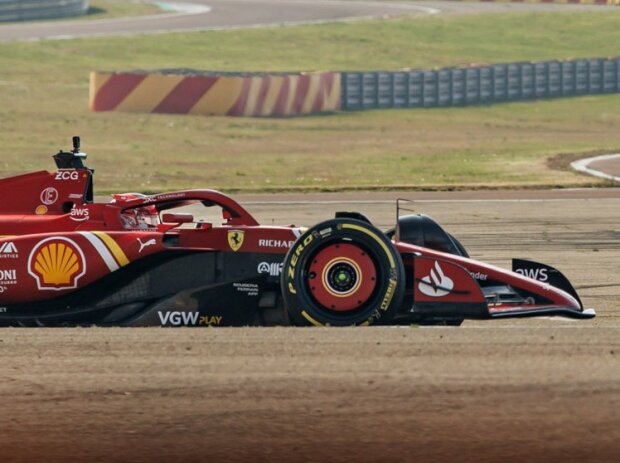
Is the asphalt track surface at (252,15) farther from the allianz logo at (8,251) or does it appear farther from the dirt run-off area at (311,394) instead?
the dirt run-off area at (311,394)

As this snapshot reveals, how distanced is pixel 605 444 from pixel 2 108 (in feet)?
98.7

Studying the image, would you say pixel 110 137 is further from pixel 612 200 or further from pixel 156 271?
pixel 156 271

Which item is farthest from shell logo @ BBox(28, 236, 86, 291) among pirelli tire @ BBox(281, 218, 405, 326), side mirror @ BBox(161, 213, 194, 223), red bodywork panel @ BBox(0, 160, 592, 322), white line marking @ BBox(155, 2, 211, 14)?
white line marking @ BBox(155, 2, 211, 14)

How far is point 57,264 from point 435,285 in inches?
108

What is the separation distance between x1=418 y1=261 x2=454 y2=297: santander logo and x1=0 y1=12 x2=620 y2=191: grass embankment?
12.9 meters

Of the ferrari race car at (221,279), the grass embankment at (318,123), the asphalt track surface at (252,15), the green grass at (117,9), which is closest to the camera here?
the ferrari race car at (221,279)

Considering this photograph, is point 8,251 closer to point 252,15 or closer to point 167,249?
point 167,249

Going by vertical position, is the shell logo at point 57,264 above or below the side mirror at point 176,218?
below

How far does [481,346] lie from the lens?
7.80 meters

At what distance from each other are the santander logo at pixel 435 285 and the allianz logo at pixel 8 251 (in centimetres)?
293

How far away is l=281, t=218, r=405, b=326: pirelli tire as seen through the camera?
8883 millimetres

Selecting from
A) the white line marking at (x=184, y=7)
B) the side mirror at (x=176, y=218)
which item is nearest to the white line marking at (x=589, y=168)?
the side mirror at (x=176, y=218)

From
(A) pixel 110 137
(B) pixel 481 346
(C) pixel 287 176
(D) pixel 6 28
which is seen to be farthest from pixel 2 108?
(B) pixel 481 346

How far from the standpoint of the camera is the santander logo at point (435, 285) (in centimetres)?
899
